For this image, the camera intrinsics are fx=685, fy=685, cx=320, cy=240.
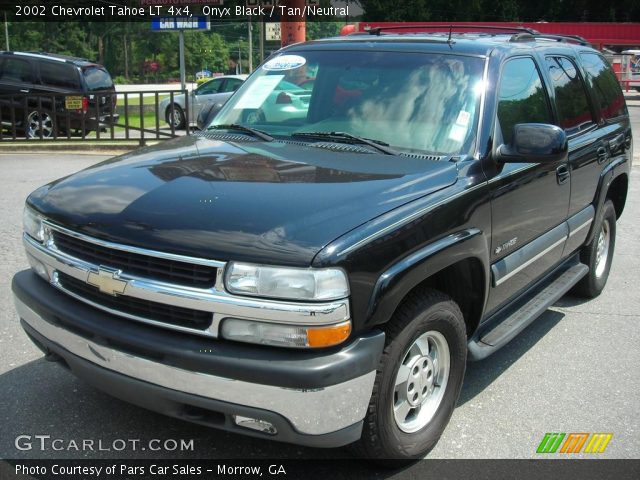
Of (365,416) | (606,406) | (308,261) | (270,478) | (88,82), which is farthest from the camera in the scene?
(88,82)

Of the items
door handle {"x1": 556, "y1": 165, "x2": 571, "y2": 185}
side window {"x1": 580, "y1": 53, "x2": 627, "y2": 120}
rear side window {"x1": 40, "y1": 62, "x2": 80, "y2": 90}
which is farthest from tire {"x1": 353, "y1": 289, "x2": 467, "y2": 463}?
rear side window {"x1": 40, "y1": 62, "x2": 80, "y2": 90}

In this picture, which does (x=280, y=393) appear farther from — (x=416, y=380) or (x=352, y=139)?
(x=352, y=139)

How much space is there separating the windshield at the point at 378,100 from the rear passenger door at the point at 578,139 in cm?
108

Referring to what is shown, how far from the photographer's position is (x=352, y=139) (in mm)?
3678

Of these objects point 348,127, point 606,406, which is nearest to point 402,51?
point 348,127

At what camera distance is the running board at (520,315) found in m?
3.55

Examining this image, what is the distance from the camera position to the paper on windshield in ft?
14.3

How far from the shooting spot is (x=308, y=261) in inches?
96.8

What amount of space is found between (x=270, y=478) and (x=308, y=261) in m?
1.13

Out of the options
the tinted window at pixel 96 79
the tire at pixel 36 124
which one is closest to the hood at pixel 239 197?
the tire at pixel 36 124

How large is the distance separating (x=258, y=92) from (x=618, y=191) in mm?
3378

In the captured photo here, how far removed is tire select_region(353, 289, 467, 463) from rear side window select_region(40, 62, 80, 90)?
15.8m

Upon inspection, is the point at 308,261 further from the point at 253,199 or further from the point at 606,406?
the point at 606,406

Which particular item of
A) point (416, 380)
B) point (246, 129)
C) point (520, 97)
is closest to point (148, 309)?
point (416, 380)
